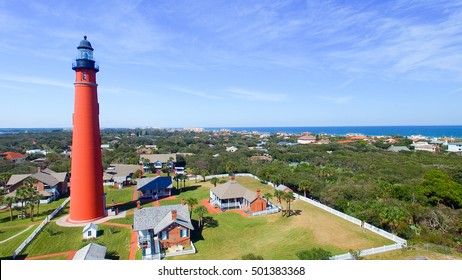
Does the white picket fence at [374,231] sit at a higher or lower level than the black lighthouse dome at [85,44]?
lower

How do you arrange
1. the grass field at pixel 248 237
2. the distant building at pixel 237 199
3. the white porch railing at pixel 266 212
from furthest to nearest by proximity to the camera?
the distant building at pixel 237 199, the white porch railing at pixel 266 212, the grass field at pixel 248 237

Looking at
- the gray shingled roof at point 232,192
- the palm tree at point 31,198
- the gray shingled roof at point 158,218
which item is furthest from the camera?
the gray shingled roof at point 232,192

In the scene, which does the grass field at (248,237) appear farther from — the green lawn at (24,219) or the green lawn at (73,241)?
the green lawn at (24,219)

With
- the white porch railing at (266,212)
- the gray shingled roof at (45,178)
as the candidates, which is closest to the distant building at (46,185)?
the gray shingled roof at (45,178)

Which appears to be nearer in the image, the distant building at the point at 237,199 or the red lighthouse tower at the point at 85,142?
the red lighthouse tower at the point at 85,142

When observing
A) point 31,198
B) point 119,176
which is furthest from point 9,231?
point 119,176

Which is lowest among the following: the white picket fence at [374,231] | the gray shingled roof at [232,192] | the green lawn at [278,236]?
the green lawn at [278,236]
